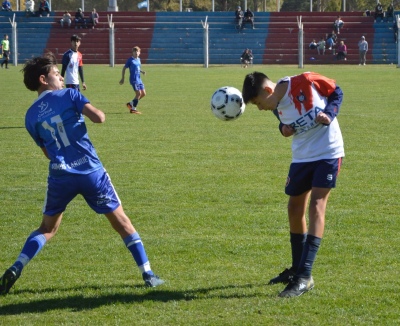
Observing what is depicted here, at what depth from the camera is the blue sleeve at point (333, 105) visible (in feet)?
18.3

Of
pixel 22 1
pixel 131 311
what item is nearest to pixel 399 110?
pixel 131 311

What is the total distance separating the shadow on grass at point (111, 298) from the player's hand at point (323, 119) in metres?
1.39

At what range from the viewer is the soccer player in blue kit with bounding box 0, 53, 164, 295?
555 centimetres

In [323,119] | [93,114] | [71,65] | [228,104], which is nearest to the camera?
[93,114]

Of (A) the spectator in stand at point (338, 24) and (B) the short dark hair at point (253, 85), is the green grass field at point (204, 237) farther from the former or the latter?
(A) the spectator in stand at point (338, 24)

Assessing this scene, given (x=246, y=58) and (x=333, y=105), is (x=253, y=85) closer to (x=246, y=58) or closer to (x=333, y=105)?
(x=333, y=105)

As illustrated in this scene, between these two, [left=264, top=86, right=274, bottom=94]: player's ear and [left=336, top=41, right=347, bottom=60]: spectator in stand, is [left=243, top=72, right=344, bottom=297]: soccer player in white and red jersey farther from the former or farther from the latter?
[left=336, top=41, right=347, bottom=60]: spectator in stand

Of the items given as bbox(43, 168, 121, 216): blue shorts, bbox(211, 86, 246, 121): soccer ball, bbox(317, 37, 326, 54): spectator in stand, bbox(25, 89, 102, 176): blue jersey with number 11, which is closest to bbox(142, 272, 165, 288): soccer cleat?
bbox(43, 168, 121, 216): blue shorts

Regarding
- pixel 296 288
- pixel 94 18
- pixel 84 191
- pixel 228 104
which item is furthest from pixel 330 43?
pixel 84 191

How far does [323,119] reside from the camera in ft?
18.1

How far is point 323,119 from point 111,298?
2.07 m

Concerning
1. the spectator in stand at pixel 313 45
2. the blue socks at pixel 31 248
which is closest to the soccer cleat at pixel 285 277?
the blue socks at pixel 31 248

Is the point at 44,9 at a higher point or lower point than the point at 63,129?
higher

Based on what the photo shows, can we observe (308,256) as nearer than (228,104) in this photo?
Yes
